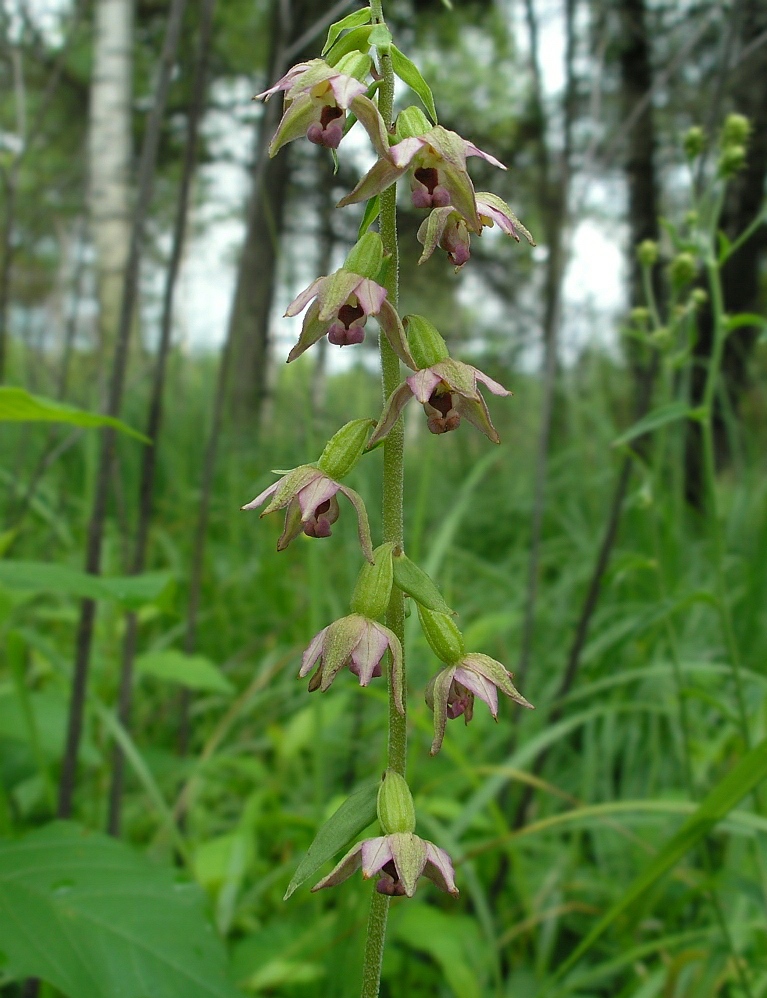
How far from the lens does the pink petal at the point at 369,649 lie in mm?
851

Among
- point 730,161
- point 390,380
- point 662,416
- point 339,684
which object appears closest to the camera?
point 390,380

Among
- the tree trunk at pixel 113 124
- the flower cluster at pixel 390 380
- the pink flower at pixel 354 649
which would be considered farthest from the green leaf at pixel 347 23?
the tree trunk at pixel 113 124

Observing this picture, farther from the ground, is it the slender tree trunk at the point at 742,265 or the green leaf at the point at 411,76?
the slender tree trunk at the point at 742,265

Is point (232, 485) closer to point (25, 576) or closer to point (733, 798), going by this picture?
point (25, 576)

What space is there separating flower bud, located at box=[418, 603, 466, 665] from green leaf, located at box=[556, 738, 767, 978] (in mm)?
532

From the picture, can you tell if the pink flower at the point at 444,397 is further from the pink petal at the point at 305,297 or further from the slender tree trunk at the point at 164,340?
the slender tree trunk at the point at 164,340

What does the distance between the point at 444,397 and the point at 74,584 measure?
28.1 inches

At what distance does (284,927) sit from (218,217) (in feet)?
41.5

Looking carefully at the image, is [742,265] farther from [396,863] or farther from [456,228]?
[396,863]

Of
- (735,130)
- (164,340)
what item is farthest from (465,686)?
(735,130)

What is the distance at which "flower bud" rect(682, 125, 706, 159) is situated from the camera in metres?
1.74

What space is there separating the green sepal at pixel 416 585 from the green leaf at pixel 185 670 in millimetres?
1098

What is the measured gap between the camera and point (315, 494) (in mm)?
907

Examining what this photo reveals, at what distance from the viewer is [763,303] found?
860cm
